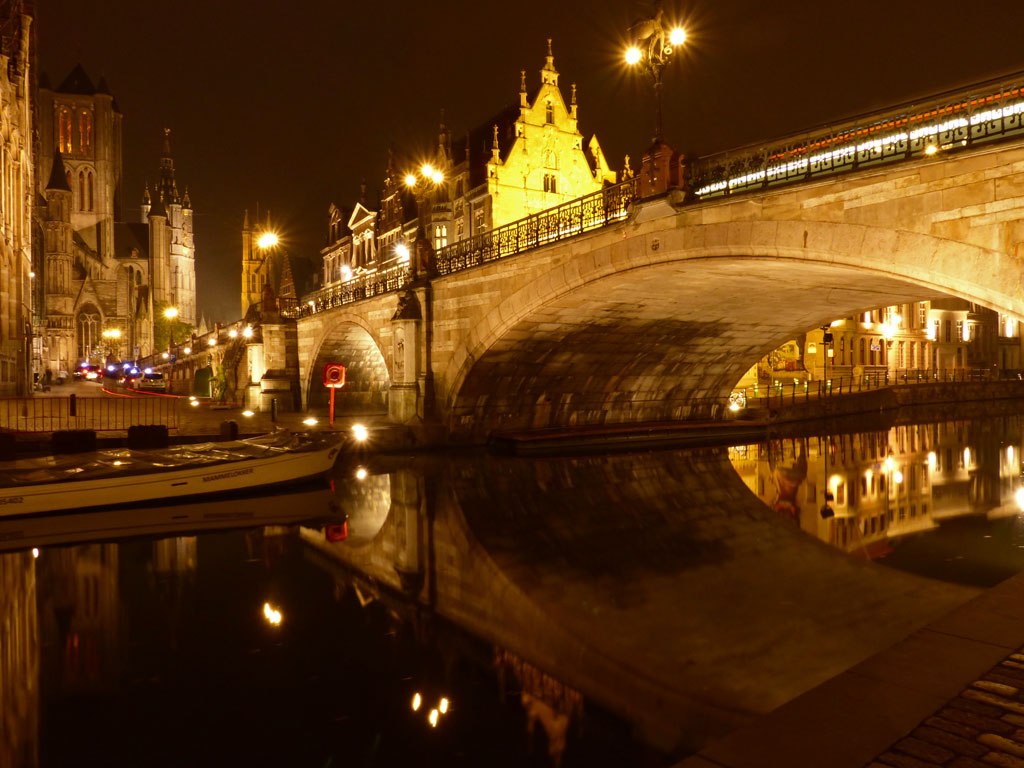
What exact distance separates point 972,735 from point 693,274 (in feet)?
42.3

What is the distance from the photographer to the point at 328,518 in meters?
13.0

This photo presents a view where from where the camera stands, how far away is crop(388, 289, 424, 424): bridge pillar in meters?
22.6

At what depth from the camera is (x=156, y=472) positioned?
13.4 metres

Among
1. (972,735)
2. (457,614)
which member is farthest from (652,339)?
(972,735)

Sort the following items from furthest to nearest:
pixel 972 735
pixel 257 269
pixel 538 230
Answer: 1. pixel 257 269
2. pixel 538 230
3. pixel 972 735

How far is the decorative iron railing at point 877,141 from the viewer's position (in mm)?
9617

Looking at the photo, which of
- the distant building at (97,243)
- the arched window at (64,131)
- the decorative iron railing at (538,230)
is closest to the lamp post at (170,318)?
the distant building at (97,243)

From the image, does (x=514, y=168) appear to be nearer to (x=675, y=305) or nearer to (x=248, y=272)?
(x=675, y=305)

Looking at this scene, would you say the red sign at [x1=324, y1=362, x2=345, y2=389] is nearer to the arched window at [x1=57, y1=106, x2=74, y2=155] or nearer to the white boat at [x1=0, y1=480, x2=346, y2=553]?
the white boat at [x1=0, y1=480, x2=346, y2=553]

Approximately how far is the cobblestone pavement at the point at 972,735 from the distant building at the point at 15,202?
36602 mm

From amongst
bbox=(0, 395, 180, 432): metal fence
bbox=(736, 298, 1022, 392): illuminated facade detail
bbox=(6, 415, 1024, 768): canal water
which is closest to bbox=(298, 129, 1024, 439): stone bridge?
bbox=(6, 415, 1024, 768): canal water

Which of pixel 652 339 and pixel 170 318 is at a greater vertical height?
pixel 170 318

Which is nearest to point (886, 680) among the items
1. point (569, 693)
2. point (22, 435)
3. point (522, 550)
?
point (569, 693)

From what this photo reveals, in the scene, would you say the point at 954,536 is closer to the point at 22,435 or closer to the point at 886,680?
the point at 886,680
